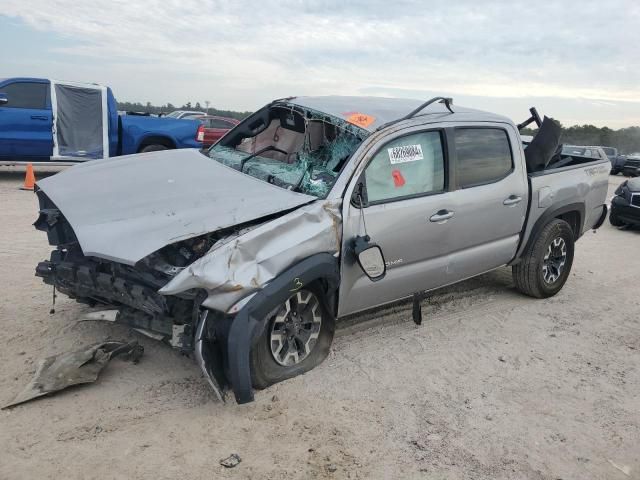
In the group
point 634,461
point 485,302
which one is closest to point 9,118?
point 485,302

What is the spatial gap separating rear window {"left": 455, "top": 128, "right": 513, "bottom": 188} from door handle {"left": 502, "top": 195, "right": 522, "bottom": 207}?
20cm

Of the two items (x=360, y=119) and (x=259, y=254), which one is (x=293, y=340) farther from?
(x=360, y=119)

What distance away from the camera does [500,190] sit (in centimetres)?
490

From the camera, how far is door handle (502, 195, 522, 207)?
4976 millimetres

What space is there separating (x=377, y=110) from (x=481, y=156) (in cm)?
100

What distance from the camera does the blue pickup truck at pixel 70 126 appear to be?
10.7 m

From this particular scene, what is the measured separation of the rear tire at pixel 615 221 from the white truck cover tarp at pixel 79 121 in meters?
9.71

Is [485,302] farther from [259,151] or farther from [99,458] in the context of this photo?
[99,458]

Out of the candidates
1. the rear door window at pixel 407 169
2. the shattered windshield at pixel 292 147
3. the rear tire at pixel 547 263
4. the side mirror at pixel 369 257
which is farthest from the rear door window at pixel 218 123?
the side mirror at pixel 369 257

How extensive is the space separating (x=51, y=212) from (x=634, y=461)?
154 inches

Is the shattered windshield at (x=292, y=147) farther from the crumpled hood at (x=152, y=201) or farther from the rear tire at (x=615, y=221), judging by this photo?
the rear tire at (x=615, y=221)

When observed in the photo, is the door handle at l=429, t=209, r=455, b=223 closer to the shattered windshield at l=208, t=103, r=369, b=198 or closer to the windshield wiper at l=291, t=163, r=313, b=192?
the shattered windshield at l=208, t=103, r=369, b=198

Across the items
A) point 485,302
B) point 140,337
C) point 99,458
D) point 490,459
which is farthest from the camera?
point 485,302

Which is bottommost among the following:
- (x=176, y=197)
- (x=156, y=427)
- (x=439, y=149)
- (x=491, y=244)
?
(x=156, y=427)
